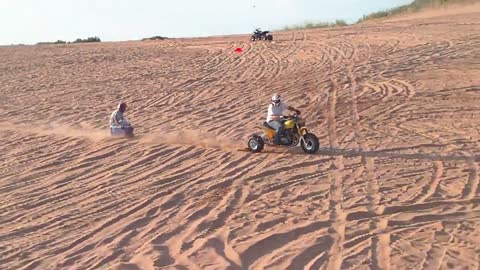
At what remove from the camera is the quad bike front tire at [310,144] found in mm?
10438

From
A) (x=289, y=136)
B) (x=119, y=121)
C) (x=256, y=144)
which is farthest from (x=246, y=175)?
(x=119, y=121)

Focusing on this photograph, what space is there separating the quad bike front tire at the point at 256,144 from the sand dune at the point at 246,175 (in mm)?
191

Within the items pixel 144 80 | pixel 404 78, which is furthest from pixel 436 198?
pixel 144 80

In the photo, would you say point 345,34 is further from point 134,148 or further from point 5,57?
point 134,148

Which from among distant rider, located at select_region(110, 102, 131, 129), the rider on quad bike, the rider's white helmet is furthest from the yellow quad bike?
distant rider, located at select_region(110, 102, 131, 129)

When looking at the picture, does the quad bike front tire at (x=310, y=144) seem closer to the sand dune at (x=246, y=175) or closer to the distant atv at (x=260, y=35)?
the sand dune at (x=246, y=175)

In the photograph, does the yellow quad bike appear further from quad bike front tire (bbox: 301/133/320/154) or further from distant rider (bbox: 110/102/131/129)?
distant rider (bbox: 110/102/131/129)

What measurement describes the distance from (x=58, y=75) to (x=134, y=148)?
13313mm

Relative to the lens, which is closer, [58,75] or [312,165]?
[312,165]

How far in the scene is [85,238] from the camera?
710 centimetres

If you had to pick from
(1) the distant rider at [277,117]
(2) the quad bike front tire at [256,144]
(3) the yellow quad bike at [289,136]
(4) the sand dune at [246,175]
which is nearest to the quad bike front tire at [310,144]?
(3) the yellow quad bike at [289,136]

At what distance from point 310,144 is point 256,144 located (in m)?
0.96

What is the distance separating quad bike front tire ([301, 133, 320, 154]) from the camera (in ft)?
34.2

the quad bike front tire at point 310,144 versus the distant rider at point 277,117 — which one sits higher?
the distant rider at point 277,117
